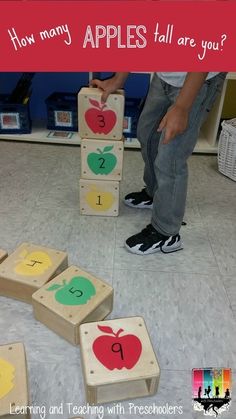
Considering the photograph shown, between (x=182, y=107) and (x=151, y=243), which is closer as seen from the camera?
(x=182, y=107)

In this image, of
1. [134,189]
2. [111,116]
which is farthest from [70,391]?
[134,189]

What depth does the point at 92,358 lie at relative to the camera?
2.72ft

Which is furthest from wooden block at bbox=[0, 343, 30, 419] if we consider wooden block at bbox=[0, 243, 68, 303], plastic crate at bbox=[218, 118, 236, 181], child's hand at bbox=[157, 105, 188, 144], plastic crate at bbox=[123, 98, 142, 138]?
plastic crate at bbox=[123, 98, 142, 138]

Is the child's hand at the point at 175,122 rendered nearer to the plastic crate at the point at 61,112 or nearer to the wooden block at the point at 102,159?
the wooden block at the point at 102,159

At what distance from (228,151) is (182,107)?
86 cm

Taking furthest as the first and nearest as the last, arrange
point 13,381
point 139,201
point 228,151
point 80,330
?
point 228,151
point 139,201
point 80,330
point 13,381

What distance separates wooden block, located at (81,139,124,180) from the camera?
1.38m

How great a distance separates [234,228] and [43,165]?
0.95 metres

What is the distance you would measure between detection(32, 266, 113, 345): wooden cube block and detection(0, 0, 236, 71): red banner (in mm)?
590

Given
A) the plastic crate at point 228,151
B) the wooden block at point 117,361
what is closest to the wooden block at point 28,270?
the wooden block at point 117,361

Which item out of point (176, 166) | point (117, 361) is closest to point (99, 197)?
point (176, 166)

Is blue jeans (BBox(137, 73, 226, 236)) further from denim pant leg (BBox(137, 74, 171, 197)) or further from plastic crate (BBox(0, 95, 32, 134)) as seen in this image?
plastic crate (BBox(0, 95, 32, 134))

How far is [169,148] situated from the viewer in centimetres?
114

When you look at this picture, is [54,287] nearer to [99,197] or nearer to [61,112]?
[99,197]
